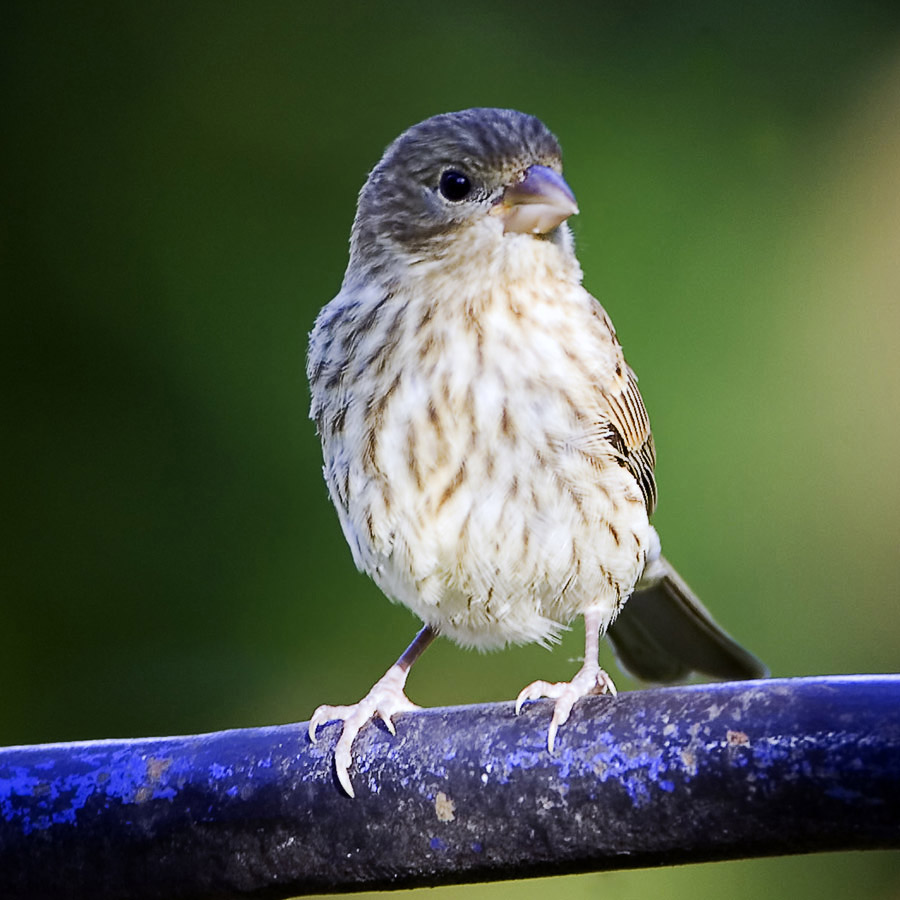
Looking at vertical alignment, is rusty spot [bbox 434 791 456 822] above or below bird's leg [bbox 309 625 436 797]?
above

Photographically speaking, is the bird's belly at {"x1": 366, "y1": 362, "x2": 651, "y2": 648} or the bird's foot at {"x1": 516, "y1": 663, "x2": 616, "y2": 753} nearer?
the bird's foot at {"x1": 516, "y1": 663, "x2": 616, "y2": 753}

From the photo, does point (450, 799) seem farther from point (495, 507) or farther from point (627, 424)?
point (627, 424)

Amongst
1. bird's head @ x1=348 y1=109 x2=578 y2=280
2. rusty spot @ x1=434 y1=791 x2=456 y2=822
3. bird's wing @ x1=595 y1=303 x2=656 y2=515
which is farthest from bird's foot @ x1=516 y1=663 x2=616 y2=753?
bird's head @ x1=348 y1=109 x2=578 y2=280

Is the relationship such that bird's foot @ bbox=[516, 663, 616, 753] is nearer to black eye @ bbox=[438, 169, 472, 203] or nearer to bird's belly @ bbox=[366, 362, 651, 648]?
bird's belly @ bbox=[366, 362, 651, 648]

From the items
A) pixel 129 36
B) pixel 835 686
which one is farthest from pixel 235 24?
pixel 835 686

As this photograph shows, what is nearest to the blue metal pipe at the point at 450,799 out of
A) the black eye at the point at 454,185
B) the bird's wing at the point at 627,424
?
the bird's wing at the point at 627,424

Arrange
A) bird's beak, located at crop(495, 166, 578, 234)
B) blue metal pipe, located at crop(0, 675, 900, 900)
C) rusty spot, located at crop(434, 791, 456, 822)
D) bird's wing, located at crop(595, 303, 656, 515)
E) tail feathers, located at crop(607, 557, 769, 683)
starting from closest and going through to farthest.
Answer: blue metal pipe, located at crop(0, 675, 900, 900), rusty spot, located at crop(434, 791, 456, 822), bird's beak, located at crop(495, 166, 578, 234), bird's wing, located at crop(595, 303, 656, 515), tail feathers, located at crop(607, 557, 769, 683)

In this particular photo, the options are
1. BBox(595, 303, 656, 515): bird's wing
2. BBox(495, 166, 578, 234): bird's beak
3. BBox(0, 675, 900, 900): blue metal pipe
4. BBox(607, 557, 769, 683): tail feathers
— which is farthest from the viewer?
BBox(607, 557, 769, 683): tail feathers

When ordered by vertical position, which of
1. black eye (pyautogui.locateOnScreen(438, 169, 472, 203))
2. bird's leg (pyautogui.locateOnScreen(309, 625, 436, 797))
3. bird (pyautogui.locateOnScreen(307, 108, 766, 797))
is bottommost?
bird's leg (pyautogui.locateOnScreen(309, 625, 436, 797))
